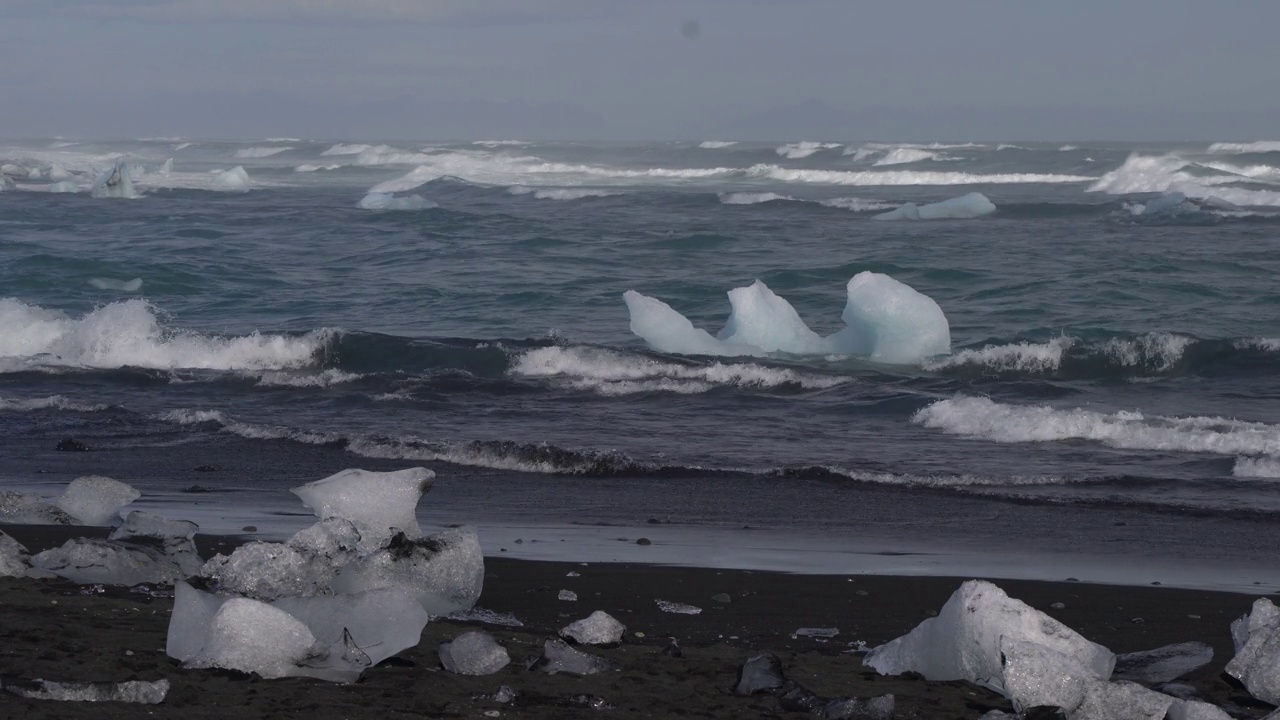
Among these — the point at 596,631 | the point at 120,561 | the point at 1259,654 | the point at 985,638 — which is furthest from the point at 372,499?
the point at 1259,654

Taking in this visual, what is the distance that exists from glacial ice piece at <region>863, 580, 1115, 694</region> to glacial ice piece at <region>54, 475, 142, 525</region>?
13.8 ft

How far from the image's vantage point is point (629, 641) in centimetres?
430

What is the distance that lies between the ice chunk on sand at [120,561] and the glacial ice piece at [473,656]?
157 centimetres

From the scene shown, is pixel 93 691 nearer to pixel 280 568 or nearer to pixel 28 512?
pixel 280 568

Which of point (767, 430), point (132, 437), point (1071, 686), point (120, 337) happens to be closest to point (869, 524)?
point (767, 430)

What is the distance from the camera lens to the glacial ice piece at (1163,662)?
402 cm

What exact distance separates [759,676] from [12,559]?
2.86 m

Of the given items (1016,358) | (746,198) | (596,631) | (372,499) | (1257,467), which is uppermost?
(746,198)

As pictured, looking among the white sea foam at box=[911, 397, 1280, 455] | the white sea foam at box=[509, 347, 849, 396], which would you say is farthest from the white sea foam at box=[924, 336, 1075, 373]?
the white sea foam at box=[911, 397, 1280, 455]

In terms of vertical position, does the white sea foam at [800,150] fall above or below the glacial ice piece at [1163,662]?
above

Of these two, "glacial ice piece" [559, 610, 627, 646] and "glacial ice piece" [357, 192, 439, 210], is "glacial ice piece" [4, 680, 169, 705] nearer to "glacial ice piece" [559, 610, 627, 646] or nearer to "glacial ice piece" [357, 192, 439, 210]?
"glacial ice piece" [559, 610, 627, 646]

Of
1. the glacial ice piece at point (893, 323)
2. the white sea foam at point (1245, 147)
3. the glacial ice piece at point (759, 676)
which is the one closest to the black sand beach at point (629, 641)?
the glacial ice piece at point (759, 676)

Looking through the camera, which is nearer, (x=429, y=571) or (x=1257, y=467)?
(x=429, y=571)

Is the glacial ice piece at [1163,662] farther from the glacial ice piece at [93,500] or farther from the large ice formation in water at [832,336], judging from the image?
the large ice formation in water at [832,336]
